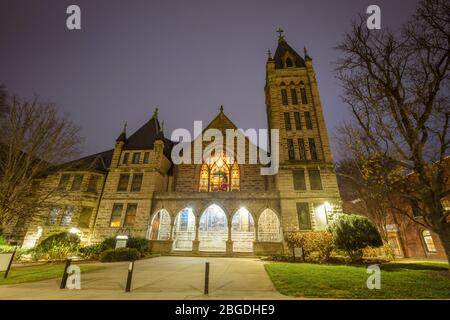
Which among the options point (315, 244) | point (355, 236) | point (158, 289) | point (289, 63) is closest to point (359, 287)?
point (158, 289)

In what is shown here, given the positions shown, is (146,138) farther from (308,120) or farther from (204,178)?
(308,120)

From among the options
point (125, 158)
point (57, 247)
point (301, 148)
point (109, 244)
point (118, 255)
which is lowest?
point (118, 255)

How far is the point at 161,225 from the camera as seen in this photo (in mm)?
21172

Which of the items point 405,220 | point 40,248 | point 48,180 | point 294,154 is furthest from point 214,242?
point 405,220

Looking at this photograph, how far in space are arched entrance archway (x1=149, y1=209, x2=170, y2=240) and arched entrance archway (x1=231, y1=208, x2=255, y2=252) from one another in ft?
22.2

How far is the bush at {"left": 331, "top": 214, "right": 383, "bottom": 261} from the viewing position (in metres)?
11.7

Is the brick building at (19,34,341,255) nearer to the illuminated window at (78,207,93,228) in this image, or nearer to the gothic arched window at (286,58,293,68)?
the illuminated window at (78,207,93,228)

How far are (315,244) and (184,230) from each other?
41.4 ft

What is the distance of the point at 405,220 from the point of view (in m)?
21.8

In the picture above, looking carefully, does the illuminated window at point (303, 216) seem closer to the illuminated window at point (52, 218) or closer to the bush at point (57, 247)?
the bush at point (57, 247)

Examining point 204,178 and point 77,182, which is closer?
point 77,182
